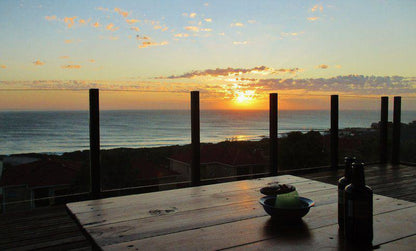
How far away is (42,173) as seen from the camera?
3.67 meters

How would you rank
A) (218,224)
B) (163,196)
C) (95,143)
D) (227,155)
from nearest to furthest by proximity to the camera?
(218,224) < (163,196) < (95,143) < (227,155)

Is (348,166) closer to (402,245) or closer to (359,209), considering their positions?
(359,209)

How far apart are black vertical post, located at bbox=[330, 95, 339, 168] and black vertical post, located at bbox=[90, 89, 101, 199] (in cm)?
310

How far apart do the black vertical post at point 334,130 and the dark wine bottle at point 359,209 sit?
369 cm

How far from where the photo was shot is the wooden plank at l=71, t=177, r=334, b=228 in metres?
1.21

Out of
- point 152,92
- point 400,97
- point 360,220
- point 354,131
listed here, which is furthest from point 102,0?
point 360,220

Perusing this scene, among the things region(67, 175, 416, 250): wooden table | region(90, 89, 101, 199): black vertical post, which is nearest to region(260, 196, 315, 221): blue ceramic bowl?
region(67, 175, 416, 250): wooden table

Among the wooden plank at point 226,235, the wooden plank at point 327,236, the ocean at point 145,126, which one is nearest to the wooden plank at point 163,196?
the wooden plank at point 226,235

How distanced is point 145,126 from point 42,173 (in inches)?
59.9

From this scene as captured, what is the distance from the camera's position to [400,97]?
16.3 feet

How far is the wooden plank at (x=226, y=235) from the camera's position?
3.10ft

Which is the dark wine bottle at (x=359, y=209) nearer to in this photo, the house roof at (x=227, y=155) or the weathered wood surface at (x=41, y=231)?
the weathered wood surface at (x=41, y=231)

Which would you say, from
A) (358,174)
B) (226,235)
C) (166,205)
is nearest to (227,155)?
(166,205)

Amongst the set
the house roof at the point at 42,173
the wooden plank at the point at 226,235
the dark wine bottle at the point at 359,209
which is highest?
the dark wine bottle at the point at 359,209
